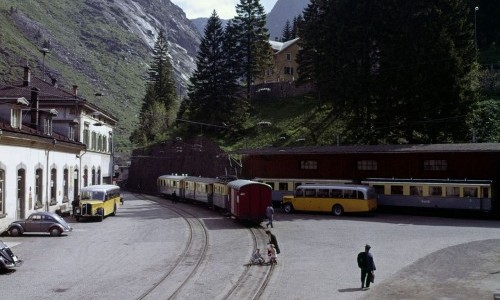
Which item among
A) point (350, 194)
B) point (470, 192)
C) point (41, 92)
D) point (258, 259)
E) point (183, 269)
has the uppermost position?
point (41, 92)

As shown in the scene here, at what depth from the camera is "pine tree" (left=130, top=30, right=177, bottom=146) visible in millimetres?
88125

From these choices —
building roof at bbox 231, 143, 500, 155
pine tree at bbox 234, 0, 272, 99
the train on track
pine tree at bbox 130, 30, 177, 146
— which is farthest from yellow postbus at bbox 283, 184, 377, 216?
pine tree at bbox 130, 30, 177, 146

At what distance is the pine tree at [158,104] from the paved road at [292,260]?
175 ft

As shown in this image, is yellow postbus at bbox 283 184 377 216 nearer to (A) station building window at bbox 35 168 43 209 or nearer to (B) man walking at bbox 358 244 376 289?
(A) station building window at bbox 35 168 43 209

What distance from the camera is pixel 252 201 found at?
33938mm

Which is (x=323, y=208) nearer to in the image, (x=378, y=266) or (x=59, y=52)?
(x=378, y=266)

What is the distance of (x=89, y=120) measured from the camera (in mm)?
53062

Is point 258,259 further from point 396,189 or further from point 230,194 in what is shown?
point 396,189

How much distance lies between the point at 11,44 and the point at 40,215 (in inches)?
4853

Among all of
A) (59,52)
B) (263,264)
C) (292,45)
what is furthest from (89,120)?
(59,52)

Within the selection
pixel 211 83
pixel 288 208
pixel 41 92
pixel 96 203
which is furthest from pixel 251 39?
pixel 96 203

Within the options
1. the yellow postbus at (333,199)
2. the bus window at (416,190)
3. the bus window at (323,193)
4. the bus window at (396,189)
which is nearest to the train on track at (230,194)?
the yellow postbus at (333,199)

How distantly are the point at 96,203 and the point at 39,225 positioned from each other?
8.24 m

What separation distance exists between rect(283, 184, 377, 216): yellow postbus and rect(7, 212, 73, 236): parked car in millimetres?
19251
